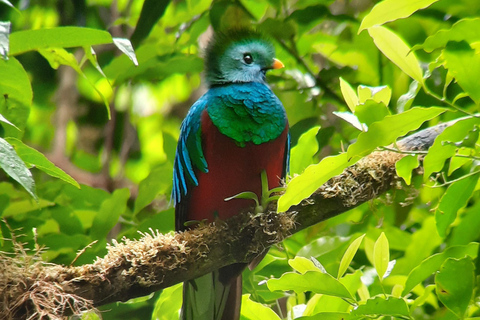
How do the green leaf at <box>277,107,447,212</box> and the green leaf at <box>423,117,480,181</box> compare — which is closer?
the green leaf at <box>277,107,447,212</box>

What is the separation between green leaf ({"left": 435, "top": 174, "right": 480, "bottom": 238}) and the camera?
199 cm

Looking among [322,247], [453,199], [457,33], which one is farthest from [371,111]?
[322,247]

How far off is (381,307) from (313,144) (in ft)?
3.22

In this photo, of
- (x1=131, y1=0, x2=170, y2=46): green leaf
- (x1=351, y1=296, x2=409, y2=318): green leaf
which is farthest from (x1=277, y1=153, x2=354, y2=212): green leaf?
(x1=131, y1=0, x2=170, y2=46): green leaf

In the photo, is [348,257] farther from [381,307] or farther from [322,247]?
[322,247]

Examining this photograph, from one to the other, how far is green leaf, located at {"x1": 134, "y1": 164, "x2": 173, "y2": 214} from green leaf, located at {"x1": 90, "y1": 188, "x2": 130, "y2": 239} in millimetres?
194

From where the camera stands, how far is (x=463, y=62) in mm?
1700

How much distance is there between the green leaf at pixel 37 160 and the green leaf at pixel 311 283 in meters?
0.78

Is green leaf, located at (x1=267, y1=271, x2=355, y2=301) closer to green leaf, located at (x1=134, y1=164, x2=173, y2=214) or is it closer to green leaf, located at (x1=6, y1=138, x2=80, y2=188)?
green leaf, located at (x1=6, y1=138, x2=80, y2=188)

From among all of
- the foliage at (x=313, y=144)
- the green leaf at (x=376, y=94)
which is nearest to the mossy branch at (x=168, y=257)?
the foliage at (x=313, y=144)

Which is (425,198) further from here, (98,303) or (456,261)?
(98,303)

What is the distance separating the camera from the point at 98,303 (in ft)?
6.91

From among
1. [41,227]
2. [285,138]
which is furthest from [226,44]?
[41,227]

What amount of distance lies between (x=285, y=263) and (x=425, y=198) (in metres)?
0.95
